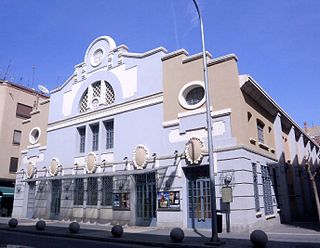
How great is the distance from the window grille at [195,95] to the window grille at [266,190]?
5.46 meters

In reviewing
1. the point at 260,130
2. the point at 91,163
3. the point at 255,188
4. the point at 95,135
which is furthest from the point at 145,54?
the point at 255,188

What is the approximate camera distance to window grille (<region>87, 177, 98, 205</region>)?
70.4 feet

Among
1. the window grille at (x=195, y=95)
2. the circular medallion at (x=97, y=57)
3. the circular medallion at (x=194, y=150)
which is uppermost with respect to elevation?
the circular medallion at (x=97, y=57)

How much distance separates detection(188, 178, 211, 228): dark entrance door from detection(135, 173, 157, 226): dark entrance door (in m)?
2.50

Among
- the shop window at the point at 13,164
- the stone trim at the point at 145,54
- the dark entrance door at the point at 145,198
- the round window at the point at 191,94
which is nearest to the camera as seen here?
the round window at the point at 191,94

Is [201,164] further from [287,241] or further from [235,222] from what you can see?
[287,241]

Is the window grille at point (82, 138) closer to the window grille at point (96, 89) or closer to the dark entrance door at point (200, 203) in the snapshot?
the window grille at point (96, 89)

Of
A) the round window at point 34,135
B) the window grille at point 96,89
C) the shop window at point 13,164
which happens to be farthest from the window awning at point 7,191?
the window grille at point 96,89

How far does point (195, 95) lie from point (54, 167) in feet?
42.8

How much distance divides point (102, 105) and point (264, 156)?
1172 cm

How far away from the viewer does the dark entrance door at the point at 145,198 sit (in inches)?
732

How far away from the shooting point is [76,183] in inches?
898

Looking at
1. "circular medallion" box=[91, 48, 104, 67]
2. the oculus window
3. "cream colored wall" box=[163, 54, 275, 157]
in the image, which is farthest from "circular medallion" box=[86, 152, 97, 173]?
"circular medallion" box=[91, 48, 104, 67]

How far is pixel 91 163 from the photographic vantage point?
22.0m
